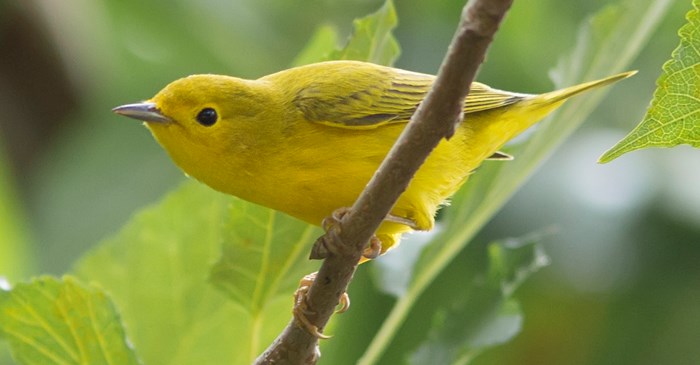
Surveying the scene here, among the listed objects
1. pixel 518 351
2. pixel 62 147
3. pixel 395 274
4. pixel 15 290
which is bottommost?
pixel 15 290

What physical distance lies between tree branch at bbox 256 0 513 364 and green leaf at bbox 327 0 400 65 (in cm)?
64

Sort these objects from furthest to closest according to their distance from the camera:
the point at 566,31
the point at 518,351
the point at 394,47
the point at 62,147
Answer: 1. the point at 62,147
2. the point at 566,31
3. the point at 518,351
4. the point at 394,47

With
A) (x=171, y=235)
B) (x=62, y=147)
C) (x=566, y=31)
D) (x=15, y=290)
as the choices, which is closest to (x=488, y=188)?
(x=171, y=235)

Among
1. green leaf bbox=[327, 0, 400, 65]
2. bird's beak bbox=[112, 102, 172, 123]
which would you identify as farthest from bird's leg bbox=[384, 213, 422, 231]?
bird's beak bbox=[112, 102, 172, 123]

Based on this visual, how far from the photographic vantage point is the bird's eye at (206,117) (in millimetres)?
2229

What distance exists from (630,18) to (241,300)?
1.01 meters

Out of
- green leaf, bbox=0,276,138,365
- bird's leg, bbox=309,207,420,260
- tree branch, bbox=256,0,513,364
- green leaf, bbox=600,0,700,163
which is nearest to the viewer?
tree branch, bbox=256,0,513,364

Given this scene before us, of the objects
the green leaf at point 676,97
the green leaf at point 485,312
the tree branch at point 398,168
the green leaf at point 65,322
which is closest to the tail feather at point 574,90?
the green leaf at point 485,312

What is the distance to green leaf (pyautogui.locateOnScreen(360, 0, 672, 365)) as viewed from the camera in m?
2.14

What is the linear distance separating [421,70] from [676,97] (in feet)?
10.3

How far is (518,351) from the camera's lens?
3.90 meters

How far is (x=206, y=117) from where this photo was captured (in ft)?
7.33

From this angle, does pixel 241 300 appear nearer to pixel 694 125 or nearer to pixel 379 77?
pixel 379 77

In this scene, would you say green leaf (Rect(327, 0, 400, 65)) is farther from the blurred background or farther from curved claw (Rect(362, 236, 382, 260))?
the blurred background
